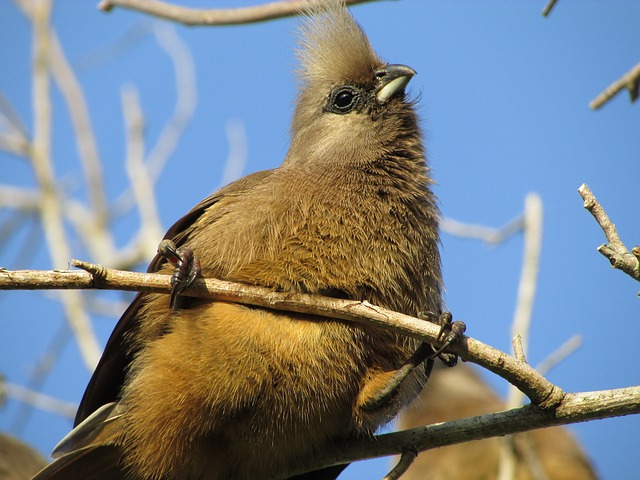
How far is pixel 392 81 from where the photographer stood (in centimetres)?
448

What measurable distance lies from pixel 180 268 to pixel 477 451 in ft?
15.9

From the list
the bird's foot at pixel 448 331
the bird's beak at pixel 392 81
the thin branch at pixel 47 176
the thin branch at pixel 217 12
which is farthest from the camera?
the thin branch at pixel 47 176

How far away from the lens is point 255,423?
341 cm

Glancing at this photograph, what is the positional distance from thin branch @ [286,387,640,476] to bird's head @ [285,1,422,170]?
147 cm

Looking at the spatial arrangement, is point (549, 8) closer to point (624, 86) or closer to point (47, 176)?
point (624, 86)

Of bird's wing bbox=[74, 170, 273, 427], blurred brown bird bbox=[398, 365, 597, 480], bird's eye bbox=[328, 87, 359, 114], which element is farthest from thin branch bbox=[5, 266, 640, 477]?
blurred brown bird bbox=[398, 365, 597, 480]

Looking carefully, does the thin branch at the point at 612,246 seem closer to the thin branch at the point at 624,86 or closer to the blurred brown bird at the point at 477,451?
the thin branch at the point at 624,86

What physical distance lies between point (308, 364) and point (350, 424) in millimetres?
488

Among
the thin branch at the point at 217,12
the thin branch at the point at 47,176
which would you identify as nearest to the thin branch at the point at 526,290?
the thin branch at the point at 217,12

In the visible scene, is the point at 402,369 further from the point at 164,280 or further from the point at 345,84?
the point at 345,84

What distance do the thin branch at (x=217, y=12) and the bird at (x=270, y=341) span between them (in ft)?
2.89

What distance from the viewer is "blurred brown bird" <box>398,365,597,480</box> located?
6598 millimetres

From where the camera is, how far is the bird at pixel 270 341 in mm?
3361

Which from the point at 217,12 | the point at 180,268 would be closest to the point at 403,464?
the point at 180,268
